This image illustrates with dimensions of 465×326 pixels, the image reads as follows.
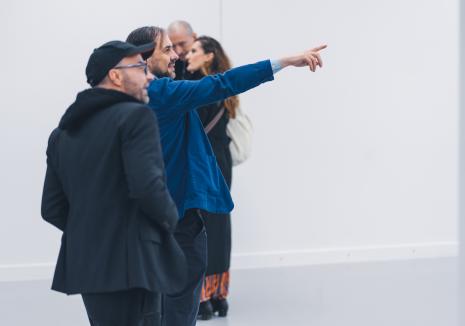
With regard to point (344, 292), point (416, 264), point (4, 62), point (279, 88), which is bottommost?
point (416, 264)

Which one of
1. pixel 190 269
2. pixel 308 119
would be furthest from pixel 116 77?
pixel 308 119

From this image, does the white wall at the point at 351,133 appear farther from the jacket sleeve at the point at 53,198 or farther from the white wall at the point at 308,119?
the jacket sleeve at the point at 53,198

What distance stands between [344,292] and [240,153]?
1.16m

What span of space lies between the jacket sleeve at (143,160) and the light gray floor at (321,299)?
2621 mm

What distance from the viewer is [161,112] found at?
11.5 feet

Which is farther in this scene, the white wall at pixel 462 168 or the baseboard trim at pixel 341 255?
the baseboard trim at pixel 341 255

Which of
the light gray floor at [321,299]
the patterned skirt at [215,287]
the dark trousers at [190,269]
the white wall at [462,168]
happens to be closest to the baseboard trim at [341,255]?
the light gray floor at [321,299]

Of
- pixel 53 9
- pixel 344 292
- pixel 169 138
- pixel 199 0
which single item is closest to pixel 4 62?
pixel 53 9

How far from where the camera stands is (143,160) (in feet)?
8.93

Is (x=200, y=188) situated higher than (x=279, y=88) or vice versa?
(x=200, y=188)

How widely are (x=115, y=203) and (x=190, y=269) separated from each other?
83 centimetres

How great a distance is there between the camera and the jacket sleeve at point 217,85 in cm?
A: 333

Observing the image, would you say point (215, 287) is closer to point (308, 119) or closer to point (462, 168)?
point (308, 119)

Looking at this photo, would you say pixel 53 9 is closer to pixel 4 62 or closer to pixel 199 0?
pixel 4 62
